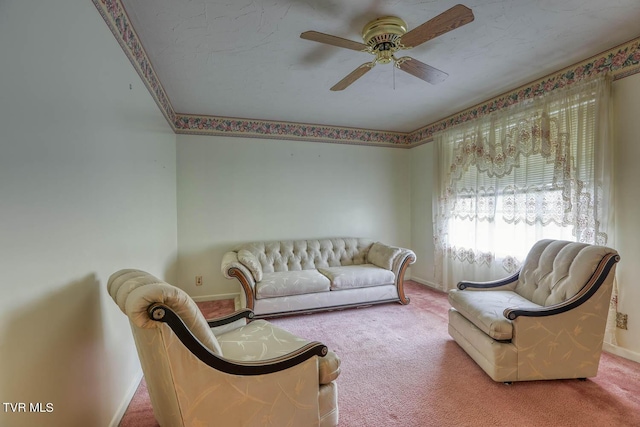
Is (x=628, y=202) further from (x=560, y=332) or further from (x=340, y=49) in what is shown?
(x=340, y=49)

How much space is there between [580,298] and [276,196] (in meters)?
3.47

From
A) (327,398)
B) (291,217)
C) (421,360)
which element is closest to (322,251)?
(291,217)

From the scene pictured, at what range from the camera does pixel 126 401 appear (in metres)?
1.81

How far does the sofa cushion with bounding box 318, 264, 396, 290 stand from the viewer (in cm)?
347

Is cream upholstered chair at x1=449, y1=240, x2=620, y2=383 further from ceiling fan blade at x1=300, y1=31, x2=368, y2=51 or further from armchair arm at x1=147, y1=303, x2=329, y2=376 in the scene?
ceiling fan blade at x1=300, y1=31, x2=368, y2=51

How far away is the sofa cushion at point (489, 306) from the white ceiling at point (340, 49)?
2.09 metres

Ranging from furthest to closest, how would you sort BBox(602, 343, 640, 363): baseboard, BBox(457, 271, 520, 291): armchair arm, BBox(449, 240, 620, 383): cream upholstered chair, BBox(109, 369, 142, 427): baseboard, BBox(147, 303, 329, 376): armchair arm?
BBox(457, 271, 520, 291): armchair arm < BBox(602, 343, 640, 363): baseboard < BBox(449, 240, 620, 383): cream upholstered chair < BBox(109, 369, 142, 427): baseboard < BBox(147, 303, 329, 376): armchair arm

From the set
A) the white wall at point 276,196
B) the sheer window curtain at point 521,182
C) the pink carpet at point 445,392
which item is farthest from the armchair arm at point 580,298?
the white wall at point 276,196

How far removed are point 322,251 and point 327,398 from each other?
265 centimetres

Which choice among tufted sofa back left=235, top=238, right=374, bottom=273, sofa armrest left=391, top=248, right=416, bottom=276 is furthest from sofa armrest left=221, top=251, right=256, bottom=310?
sofa armrest left=391, top=248, right=416, bottom=276

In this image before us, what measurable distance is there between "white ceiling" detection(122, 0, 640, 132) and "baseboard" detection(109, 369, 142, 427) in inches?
99.1

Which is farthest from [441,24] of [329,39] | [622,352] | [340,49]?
[622,352]

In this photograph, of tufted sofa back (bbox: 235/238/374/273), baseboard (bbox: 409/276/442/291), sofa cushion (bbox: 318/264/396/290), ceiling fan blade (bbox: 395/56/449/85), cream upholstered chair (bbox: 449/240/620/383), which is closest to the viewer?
cream upholstered chair (bbox: 449/240/620/383)

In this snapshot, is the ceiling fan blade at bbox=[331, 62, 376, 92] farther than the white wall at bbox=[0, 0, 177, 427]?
Yes
